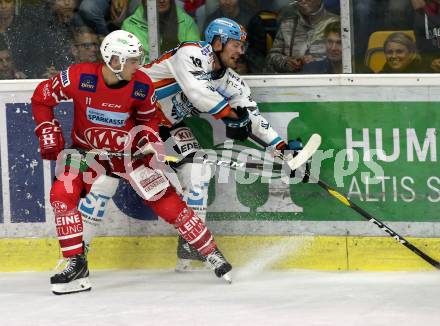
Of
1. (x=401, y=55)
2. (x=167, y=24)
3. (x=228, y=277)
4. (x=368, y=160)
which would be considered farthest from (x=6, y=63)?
(x=401, y=55)

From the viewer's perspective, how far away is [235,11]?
21.1ft

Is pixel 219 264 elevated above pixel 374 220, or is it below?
below

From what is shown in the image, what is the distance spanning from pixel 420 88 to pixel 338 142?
0.53 meters

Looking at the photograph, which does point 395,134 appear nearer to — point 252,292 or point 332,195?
point 332,195

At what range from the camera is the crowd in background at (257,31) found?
6.28 meters

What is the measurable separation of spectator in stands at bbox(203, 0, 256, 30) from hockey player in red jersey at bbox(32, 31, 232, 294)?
0.66 meters

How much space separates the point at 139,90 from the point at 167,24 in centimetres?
63

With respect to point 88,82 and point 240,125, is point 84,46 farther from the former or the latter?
point 240,125

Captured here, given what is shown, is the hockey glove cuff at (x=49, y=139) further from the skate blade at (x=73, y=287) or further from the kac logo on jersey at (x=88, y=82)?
the skate blade at (x=73, y=287)

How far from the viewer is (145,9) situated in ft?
21.4

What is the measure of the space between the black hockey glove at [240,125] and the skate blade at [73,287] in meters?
1.11

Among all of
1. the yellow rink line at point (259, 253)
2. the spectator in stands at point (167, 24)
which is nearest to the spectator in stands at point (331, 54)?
the spectator in stands at point (167, 24)

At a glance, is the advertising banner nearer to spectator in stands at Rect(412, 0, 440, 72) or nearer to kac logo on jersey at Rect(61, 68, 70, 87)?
spectator in stands at Rect(412, 0, 440, 72)

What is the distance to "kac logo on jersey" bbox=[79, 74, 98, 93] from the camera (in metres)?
6.02
